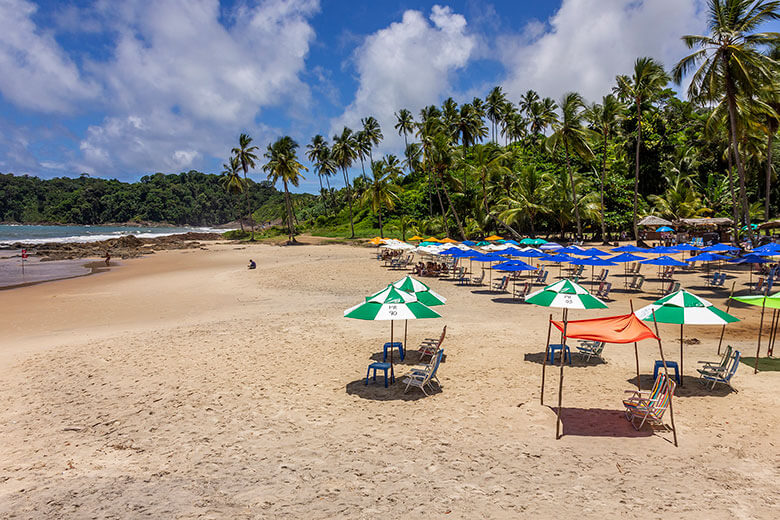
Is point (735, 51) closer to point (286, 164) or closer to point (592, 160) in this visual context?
point (592, 160)

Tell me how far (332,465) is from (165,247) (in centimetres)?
5608


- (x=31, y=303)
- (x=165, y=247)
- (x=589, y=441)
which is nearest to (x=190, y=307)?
(x=31, y=303)

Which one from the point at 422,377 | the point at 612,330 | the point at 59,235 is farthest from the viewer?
the point at 59,235

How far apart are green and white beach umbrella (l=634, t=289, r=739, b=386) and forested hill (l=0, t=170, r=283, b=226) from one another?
429 ft

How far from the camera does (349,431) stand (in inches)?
285

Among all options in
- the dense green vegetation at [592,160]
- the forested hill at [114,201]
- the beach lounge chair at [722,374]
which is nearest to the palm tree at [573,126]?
the dense green vegetation at [592,160]

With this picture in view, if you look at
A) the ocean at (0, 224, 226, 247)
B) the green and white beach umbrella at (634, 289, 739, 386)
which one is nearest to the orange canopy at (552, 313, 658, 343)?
the green and white beach umbrella at (634, 289, 739, 386)

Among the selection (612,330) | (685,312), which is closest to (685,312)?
(685,312)

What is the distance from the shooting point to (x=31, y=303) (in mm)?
19906

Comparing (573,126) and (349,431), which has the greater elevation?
(573,126)

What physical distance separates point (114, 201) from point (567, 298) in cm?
16410

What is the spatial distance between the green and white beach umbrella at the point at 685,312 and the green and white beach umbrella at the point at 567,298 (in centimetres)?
81

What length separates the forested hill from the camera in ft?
456

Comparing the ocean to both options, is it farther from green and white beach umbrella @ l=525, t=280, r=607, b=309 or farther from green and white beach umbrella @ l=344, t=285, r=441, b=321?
green and white beach umbrella @ l=525, t=280, r=607, b=309
